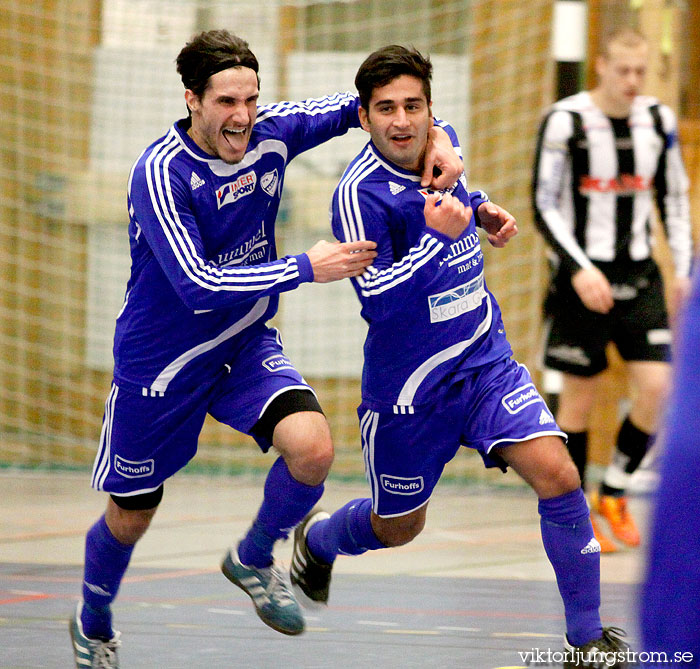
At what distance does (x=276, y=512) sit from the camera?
333 centimetres

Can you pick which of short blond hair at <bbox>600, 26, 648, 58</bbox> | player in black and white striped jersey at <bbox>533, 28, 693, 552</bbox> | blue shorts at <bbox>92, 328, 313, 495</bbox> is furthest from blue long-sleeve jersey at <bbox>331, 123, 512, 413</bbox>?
short blond hair at <bbox>600, 26, 648, 58</bbox>

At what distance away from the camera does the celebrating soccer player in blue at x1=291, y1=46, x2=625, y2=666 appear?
3068 mm

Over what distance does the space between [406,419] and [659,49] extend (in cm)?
412

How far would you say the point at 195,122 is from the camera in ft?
10.6

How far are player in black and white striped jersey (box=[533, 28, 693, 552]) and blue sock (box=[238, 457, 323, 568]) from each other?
6.39 ft

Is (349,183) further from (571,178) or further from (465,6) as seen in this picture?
(465,6)

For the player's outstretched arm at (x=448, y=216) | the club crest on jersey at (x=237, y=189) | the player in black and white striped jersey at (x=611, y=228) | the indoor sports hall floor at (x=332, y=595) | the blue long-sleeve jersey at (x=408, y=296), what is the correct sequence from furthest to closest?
1. the player in black and white striped jersey at (x=611, y=228)
2. the indoor sports hall floor at (x=332, y=595)
3. the club crest on jersey at (x=237, y=189)
4. the blue long-sleeve jersey at (x=408, y=296)
5. the player's outstretched arm at (x=448, y=216)

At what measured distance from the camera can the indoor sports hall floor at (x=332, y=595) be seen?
3.50 metres

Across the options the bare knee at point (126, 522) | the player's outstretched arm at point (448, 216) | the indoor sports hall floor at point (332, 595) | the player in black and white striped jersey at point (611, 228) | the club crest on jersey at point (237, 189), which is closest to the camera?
the player's outstretched arm at point (448, 216)

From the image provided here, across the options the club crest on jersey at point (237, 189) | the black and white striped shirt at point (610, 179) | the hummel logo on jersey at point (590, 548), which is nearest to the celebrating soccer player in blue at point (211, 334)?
the club crest on jersey at point (237, 189)

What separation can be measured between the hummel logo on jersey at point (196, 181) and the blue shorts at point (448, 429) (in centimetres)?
73

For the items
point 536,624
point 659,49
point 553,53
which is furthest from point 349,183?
point 659,49

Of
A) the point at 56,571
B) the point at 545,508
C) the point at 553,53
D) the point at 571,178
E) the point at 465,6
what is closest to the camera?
the point at 545,508

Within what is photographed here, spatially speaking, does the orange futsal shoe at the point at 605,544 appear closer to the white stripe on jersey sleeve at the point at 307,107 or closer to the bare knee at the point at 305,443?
the bare knee at the point at 305,443
